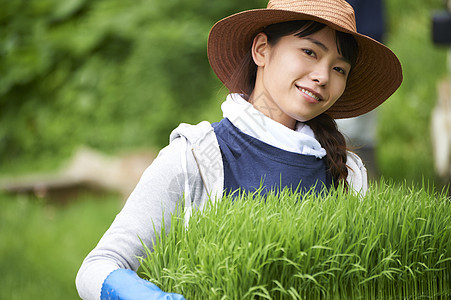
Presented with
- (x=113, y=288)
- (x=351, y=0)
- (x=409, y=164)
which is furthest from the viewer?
(x=409, y=164)

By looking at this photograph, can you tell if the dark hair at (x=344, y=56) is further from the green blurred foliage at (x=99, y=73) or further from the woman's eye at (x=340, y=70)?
the green blurred foliage at (x=99, y=73)

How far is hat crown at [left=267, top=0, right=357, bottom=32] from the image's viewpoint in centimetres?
161

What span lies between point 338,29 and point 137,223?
699 mm

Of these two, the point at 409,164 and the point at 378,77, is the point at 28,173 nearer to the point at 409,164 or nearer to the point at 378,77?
the point at 409,164

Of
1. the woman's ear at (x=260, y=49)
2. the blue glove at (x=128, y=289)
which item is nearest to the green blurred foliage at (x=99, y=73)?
the woman's ear at (x=260, y=49)

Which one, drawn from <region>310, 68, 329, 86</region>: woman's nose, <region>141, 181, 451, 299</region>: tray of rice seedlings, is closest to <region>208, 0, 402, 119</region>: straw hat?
<region>310, 68, 329, 86</region>: woman's nose

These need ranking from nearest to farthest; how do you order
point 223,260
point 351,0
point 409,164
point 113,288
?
point 223,260 → point 113,288 → point 351,0 → point 409,164

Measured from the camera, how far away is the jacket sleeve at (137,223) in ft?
4.87

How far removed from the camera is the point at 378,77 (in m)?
1.89

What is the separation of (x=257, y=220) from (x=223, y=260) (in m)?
0.13

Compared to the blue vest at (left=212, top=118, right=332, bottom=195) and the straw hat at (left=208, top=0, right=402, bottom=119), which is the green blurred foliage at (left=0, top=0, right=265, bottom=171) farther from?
the blue vest at (left=212, top=118, right=332, bottom=195)

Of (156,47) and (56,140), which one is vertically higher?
(156,47)

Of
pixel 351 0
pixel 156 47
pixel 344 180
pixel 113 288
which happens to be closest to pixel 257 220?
pixel 113 288

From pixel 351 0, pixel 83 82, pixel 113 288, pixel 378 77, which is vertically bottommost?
pixel 83 82
